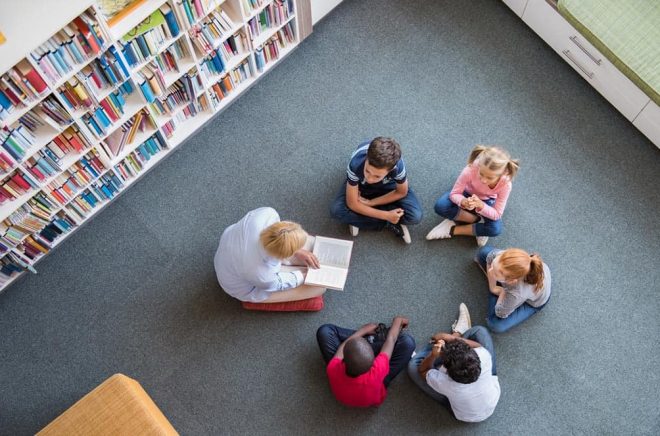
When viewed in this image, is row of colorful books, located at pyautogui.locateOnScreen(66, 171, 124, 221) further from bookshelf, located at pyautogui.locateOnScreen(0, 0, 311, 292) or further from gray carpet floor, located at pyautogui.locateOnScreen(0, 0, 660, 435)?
gray carpet floor, located at pyautogui.locateOnScreen(0, 0, 660, 435)

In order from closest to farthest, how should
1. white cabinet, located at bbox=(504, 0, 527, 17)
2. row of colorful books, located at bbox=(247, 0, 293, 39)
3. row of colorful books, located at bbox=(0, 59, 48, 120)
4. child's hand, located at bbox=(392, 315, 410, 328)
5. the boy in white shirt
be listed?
row of colorful books, located at bbox=(0, 59, 48, 120) < the boy in white shirt < child's hand, located at bbox=(392, 315, 410, 328) < row of colorful books, located at bbox=(247, 0, 293, 39) < white cabinet, located at bbox=(504, 0, 527, 17)

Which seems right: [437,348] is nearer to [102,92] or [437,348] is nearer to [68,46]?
[102,92]

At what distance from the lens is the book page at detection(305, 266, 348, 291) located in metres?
3.35

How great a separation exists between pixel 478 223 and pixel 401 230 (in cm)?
48

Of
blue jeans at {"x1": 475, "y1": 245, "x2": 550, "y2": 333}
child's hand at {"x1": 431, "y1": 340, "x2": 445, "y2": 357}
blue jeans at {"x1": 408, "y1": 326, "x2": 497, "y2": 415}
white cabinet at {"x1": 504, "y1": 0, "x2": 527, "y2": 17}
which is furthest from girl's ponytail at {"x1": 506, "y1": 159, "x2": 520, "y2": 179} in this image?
white cabinet at {"x1": 504, "y1": 0, "x2": 527, "y2": 17}

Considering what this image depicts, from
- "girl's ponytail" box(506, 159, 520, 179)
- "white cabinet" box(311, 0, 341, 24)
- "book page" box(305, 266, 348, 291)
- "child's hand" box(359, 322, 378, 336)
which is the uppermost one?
"white cabinet" box(311, 0, 341, 24)

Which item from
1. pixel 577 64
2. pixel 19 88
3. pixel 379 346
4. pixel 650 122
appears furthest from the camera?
pixel 577 64

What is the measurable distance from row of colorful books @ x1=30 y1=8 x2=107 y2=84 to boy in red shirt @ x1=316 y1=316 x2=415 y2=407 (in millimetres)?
1904

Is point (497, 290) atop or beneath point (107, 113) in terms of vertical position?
beneath

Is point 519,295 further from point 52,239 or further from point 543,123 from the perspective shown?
point 52,239

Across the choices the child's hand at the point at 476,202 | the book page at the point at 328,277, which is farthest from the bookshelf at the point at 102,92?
the child's hand at the point at 476,202

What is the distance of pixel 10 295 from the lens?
3557 millimetres

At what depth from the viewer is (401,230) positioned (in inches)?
143

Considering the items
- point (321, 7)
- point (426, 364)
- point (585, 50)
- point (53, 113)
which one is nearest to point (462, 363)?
point (426, 364)
